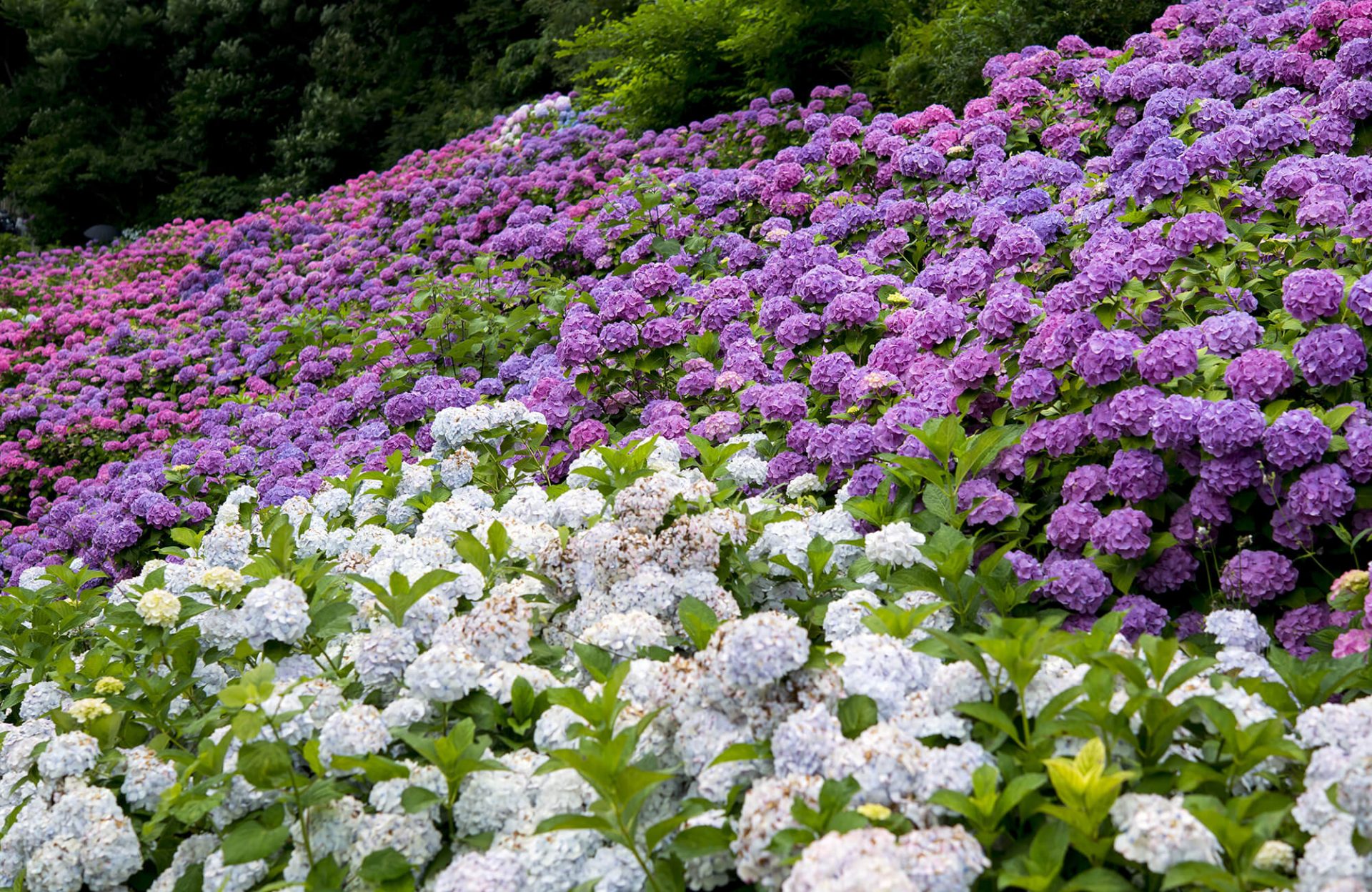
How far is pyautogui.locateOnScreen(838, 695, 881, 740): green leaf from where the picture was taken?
1828 millimetres

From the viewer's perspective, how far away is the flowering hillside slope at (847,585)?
1.67 meters

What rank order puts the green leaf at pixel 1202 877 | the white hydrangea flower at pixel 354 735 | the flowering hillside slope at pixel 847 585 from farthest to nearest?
1. the white hydrangea flower at pixel 354 735
2. the flowering hillside slope at pixel 847 585
3. the green leaf at pixel 1202 877

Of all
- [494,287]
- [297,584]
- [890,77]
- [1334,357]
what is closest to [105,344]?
[494,287]

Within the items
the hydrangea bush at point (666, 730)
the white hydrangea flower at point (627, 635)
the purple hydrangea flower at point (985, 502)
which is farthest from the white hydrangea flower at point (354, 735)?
the purple hydrangea flower at point (985, 502)

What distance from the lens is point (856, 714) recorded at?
1842 mm

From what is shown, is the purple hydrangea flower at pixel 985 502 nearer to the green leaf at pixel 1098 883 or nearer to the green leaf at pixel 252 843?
the green leaf at pixel 1098 883

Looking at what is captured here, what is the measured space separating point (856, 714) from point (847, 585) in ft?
2.15

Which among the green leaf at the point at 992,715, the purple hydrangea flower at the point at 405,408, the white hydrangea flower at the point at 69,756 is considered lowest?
the purple hydrangea flower at the point at 405,408

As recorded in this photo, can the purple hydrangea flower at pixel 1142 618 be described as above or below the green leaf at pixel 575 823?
below

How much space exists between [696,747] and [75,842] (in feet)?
4.20

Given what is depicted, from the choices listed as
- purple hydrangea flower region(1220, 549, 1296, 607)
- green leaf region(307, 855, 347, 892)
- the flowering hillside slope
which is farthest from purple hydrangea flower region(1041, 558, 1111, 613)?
green leaf region(307, 855, 347, 892)

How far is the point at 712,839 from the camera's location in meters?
1.67

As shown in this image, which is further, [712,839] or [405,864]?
[405,864]

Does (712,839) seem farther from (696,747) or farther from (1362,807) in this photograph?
(1362,807)
